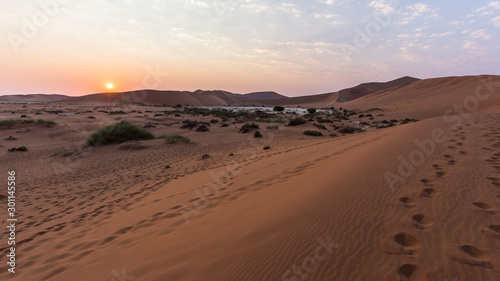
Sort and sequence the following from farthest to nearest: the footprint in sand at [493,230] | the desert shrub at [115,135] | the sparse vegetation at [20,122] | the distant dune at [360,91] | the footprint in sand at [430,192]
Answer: the distant dune at [360,91], the sparse vegetation at [20,122], the desert shrub at [115,135], the footprint in sand at [430,192], the footprint in sand at [493,230]

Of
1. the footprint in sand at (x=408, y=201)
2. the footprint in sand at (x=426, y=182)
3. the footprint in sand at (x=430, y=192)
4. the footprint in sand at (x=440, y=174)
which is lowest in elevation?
the footprint in sand at (x=408, y=201)

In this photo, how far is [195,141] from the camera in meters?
14.8

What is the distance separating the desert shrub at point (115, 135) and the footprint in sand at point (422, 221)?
14834 mm

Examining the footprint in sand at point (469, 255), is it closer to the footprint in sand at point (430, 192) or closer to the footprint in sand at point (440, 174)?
the footprint in sand at point (430, 192)

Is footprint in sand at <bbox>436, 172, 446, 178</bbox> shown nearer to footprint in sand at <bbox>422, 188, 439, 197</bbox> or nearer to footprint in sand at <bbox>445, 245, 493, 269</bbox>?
footprint in sand at <bbox>422, 188, 439, 197</bbox>

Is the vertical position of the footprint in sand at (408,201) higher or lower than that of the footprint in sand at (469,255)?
higher

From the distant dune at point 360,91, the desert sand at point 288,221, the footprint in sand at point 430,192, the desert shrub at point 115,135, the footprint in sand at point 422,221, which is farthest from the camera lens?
the distant dune at point 360,91

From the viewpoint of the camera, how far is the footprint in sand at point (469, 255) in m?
2.06

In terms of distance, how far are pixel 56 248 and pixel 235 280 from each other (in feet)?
10.5

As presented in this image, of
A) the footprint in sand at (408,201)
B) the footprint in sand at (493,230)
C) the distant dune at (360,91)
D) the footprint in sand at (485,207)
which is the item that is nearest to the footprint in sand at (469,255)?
the footprint in sand at (493,230)

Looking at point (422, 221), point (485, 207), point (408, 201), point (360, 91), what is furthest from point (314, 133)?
point (360, 91)

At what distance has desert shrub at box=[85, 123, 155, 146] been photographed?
13531 mm

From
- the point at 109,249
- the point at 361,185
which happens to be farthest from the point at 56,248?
the point at 361,185

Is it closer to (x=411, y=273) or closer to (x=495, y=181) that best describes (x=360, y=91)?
(x=495, y=181)
